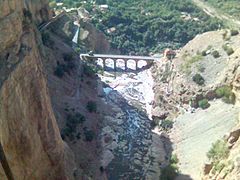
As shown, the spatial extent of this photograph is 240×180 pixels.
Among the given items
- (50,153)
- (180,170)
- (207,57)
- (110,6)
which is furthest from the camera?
(110,6)

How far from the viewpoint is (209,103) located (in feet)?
266

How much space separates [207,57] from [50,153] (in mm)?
55128

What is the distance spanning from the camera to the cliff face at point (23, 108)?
3481 centimetres

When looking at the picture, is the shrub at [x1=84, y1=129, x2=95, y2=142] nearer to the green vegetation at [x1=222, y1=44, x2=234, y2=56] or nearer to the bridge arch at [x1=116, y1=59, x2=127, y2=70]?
the green vegetation at [x1=222, y1=44, x2=234, y2=56]

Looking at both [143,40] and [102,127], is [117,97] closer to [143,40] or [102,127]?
[102,127]

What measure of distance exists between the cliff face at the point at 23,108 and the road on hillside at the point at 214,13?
415 ft

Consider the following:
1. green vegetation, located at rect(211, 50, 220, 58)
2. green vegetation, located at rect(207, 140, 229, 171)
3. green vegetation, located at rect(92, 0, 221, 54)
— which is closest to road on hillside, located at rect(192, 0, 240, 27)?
green vegetation, located at rect(92, 0, 221, 54)

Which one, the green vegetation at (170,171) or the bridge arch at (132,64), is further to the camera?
the bridge arch at (132,64)

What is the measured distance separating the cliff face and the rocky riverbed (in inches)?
1044

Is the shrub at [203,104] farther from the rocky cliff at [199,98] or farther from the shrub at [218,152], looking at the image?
the shrub at [218,152]

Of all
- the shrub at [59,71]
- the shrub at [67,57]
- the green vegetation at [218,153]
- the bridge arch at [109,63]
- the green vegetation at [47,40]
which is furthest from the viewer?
the bridge arch at [109,63]

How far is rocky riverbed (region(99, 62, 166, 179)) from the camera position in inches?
2781

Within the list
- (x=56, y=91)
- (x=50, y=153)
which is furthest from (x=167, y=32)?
(x=50, y=153)

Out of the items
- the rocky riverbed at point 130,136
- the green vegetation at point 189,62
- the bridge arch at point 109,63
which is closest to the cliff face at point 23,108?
the rocky riverbed at point 130,136
